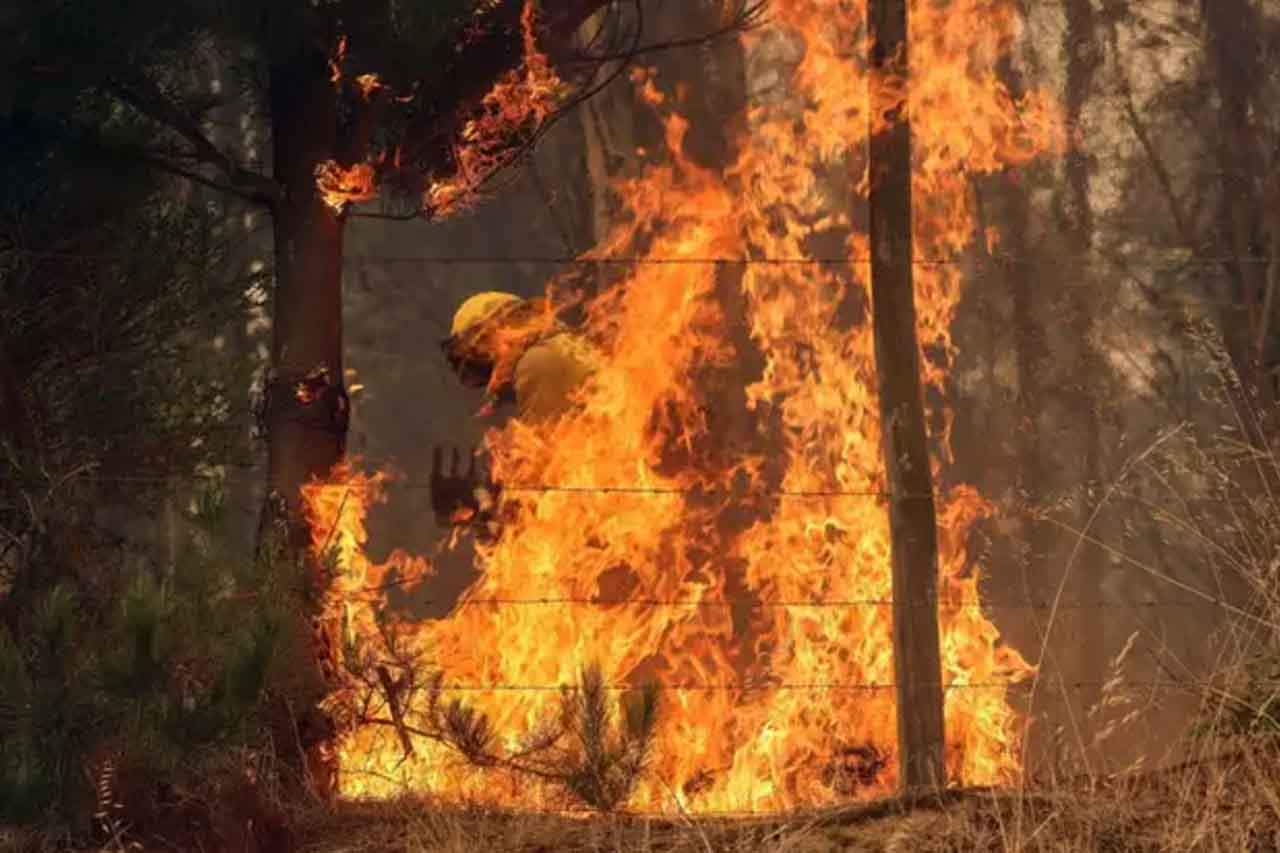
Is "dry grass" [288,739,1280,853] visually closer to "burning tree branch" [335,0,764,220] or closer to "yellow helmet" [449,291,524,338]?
"burning tree branch" [335,0,764,220]

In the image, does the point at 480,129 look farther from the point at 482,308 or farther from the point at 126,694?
the point at 482,308

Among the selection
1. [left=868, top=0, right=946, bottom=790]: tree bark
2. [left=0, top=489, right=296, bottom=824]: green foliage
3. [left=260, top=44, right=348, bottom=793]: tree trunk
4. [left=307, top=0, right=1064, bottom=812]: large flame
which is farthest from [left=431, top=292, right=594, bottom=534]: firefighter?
[left=0, top=489, right=296, bottom=824]: green foliage

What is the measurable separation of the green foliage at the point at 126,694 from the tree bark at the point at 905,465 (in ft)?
13.5

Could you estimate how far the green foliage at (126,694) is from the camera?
573 cm

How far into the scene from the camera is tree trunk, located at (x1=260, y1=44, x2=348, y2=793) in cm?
815

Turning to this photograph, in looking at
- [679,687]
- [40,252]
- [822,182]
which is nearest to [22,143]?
[40,252]

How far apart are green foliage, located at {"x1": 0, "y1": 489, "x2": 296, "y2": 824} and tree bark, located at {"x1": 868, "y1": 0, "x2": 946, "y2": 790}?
411 cm

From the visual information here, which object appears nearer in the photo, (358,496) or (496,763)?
(496,763)

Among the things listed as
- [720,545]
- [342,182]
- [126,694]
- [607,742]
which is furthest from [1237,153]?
[126,694]

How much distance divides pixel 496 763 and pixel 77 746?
1590 mm

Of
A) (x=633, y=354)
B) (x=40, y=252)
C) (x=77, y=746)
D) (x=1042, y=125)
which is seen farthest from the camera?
(x=1042, y=125)

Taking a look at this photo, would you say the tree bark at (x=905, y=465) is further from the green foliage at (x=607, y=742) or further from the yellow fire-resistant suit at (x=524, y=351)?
the green foliage at (x=607, y=742)

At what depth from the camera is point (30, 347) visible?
9406 millimetres

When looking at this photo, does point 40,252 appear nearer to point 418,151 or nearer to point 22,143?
point 22,143
